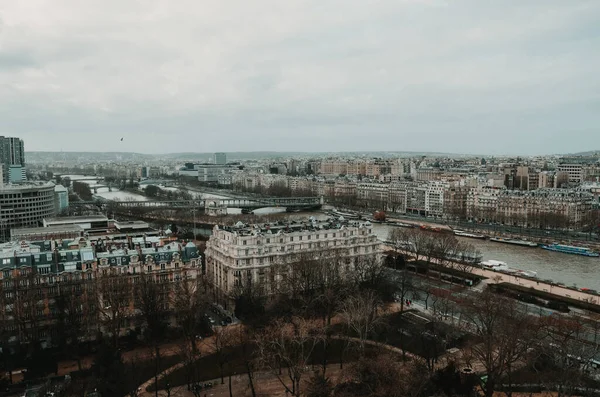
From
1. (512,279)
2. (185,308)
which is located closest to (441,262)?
(512,279)

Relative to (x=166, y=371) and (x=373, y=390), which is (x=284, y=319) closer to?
(x=166, y=371)

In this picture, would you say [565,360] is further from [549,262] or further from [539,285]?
[549,262]

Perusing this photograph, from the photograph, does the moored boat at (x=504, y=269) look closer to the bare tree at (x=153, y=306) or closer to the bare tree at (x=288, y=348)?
the bare tree at (x=288, y=348)

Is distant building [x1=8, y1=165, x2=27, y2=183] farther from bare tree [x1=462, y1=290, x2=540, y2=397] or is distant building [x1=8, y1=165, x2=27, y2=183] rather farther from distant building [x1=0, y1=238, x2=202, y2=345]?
bare tree [x1=462, y1=290, x2=540, y2=397]

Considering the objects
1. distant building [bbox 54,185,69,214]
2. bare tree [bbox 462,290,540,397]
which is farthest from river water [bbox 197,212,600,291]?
distant building [bbox 54,185,69,214]

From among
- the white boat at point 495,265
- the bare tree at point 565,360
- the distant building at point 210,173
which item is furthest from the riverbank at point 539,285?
the distant building at point 210,173

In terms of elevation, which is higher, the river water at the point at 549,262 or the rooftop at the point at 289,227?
the rooftop at the point at 289,227
